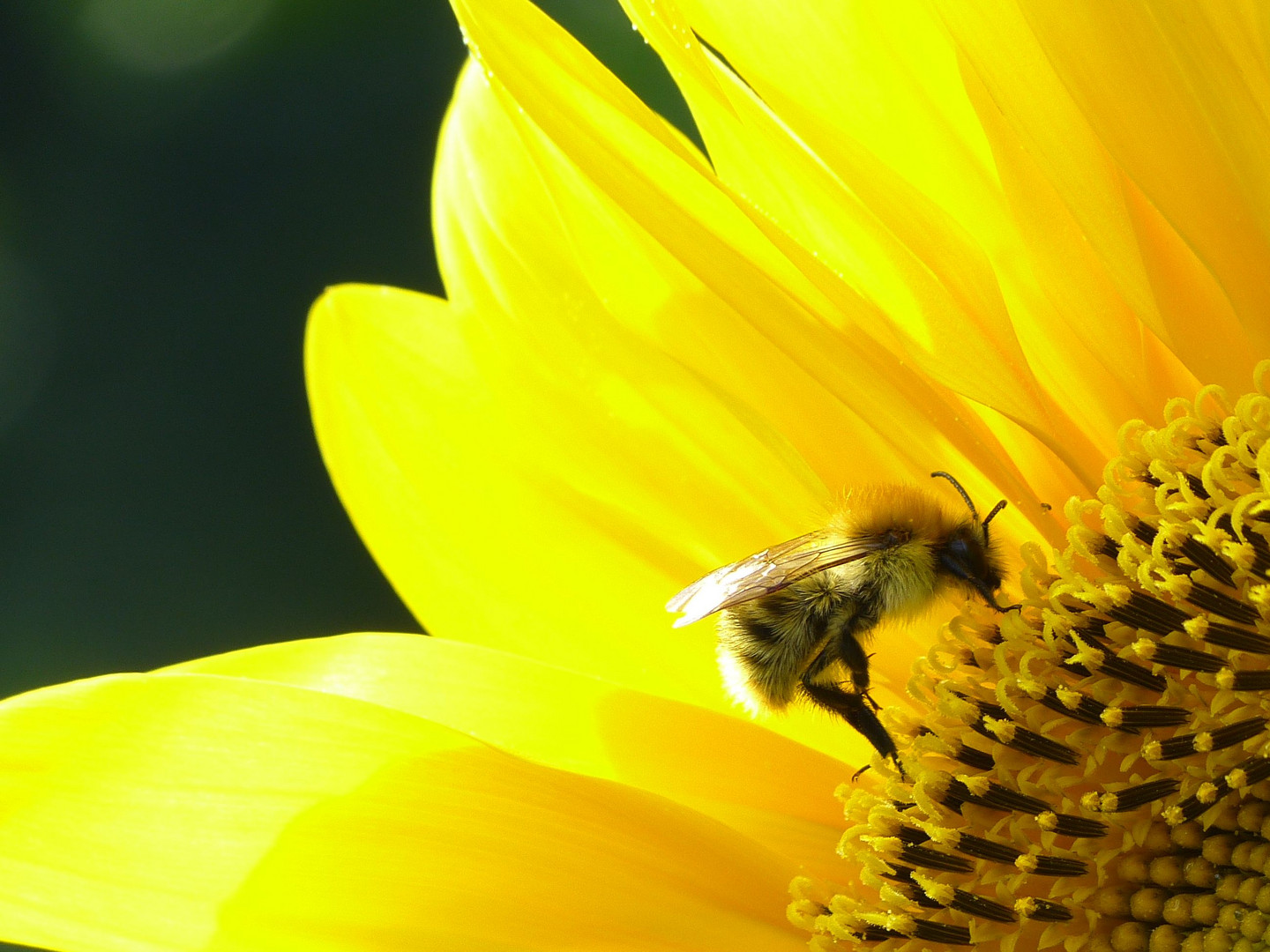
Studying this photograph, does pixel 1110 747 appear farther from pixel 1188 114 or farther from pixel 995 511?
pixel 1188 114

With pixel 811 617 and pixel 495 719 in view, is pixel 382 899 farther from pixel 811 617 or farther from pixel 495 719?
pixel 811 617

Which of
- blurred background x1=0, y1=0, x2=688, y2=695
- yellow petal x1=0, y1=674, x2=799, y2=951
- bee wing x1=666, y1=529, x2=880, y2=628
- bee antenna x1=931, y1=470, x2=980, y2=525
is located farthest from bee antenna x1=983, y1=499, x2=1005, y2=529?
blurred background x1=0, y1=0, x2=688, y2=695

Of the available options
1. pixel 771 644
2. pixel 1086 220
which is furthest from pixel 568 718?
pixel 1086 220

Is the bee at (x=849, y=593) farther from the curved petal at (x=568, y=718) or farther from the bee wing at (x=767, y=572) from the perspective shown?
the curved petal at (x=568, y=718)

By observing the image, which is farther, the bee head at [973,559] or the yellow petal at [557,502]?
the yellow petal at [557,502]

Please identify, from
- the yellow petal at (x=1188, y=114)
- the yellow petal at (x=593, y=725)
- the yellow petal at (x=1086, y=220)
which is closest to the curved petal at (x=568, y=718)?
the yellow petal at (x=593, y=725)

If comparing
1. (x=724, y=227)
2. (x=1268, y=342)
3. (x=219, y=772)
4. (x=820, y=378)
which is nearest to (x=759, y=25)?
(x=724, y=227)

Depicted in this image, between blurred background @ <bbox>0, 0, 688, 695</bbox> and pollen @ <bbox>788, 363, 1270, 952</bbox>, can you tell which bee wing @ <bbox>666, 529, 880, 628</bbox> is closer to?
pollen @ <bbox>788, 363, 1270, 952</bbox>
